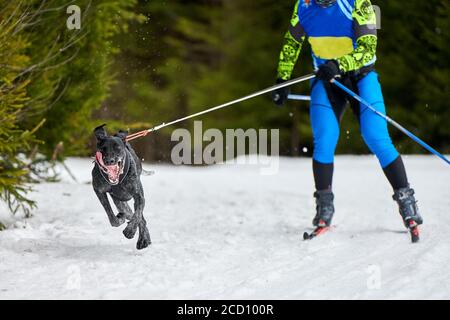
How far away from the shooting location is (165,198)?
360 inches

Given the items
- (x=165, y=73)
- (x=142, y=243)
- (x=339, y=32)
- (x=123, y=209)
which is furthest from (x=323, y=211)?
(x=165, y=73)

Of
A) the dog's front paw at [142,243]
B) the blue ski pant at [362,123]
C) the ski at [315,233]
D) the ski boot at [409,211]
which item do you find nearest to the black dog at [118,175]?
the dog's front paw at [142,243]

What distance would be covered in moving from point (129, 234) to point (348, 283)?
5.50 feet

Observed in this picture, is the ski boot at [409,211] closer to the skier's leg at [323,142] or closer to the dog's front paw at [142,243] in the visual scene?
the skier's leg at [323,142]

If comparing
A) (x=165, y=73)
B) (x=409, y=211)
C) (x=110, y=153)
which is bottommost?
(x=165, y=73)

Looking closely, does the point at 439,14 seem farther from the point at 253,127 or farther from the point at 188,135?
the point at 188,135

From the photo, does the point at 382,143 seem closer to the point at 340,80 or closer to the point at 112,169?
the point at 340,80

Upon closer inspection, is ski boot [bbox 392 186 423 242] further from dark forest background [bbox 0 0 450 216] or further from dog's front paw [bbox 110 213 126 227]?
dark forest background [bbox 0 0 450 216]

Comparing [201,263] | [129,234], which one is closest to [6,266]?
[129,234]

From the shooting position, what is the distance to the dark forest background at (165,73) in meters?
7.22

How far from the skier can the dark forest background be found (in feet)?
6.78

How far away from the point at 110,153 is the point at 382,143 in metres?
2.69

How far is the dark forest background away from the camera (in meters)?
7.22

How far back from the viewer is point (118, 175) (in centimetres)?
471
